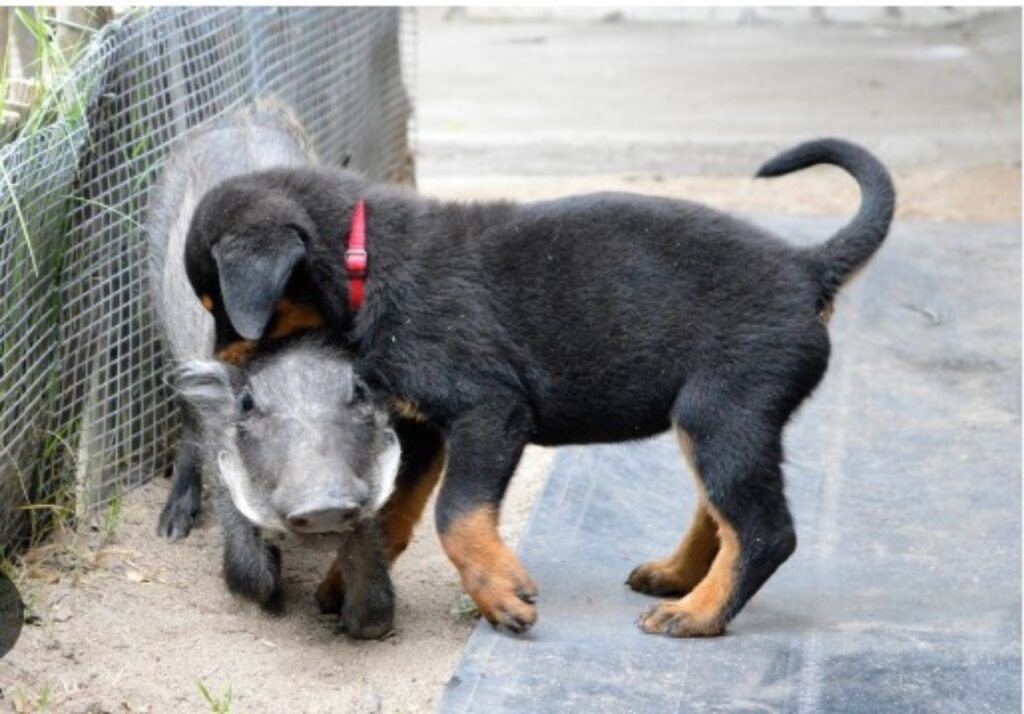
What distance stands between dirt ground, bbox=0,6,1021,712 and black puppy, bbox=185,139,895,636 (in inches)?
16.4

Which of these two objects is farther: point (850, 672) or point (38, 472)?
point (38, 472)

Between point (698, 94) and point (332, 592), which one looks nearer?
point (332, 592)

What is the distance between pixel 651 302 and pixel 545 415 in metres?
0.48

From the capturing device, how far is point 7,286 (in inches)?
231

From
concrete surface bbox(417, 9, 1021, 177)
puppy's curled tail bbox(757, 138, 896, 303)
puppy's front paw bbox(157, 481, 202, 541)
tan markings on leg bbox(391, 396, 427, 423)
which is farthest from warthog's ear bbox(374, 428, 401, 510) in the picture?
concrete surface bbox(417, 9, 1021, 177)

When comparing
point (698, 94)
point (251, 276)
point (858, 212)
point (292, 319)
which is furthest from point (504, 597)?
point (698, 94)

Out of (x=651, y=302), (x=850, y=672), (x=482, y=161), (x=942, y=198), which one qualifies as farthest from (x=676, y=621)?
(x=482, y=161)

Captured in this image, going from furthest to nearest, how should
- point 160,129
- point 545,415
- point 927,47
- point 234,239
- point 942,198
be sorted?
point 927,47 → point 942,198 → point 160,129 → point 545,415 → point 234,239

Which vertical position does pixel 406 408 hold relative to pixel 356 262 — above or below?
below

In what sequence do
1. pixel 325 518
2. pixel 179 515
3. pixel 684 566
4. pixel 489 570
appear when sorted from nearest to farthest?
pixel 325 518 → pixel 489 570 → pixel 684 566 → pixel 179 515

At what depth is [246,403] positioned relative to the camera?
550 cm

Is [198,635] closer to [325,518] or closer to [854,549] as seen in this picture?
[325,518]

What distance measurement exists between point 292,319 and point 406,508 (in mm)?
756

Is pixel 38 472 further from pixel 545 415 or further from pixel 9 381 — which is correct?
pixel 545 415
